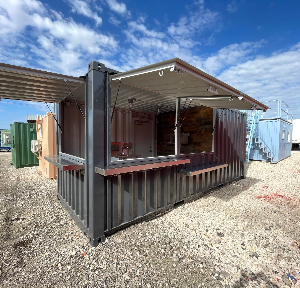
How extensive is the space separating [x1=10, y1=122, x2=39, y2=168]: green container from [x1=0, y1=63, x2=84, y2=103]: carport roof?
6.33 meters

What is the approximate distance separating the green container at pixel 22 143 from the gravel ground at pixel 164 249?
544 cm

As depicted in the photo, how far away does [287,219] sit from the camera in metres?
3.45

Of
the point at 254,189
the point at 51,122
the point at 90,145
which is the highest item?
the point at 51,122

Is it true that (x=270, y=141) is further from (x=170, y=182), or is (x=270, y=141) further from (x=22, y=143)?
(x=22, y=143)

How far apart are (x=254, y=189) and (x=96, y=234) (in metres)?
5.14

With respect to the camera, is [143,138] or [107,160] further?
[143,138]

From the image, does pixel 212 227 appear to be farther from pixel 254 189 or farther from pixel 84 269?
pixel 254 189

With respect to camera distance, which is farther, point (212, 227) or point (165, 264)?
point (212, 227)

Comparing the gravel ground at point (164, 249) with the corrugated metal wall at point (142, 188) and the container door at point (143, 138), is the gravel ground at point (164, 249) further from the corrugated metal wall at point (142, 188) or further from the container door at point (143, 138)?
the container door at point (143, 138)

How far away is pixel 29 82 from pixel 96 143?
1.47 metres

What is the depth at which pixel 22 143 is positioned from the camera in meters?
8.62

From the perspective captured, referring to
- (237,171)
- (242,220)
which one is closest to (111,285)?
(242,220)

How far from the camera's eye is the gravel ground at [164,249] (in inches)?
76.5

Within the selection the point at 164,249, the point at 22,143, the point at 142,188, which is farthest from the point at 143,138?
the point at 22,143
